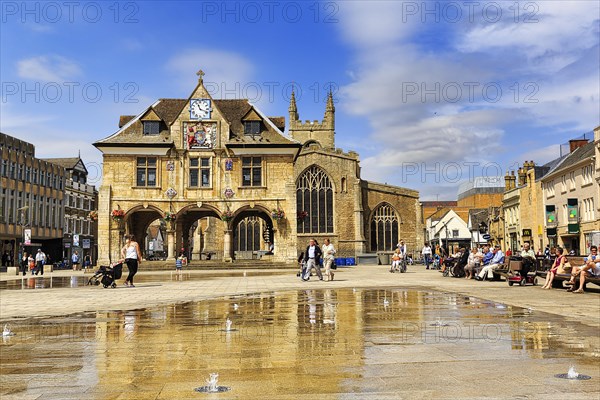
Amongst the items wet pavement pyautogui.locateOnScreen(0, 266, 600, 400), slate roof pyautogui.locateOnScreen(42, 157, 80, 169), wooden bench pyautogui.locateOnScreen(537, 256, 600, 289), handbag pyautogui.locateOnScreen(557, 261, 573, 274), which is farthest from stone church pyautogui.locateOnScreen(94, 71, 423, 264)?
slate roof pyautogui.locateOnScreen(42, 157, 80, 169)

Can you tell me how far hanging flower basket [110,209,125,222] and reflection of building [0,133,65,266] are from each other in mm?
15760

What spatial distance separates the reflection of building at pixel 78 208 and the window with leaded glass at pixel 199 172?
32161 mm

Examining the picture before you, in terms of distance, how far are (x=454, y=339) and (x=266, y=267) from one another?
32.5 metres

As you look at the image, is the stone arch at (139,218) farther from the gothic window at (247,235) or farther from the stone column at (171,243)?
the gothic window at (247,235)

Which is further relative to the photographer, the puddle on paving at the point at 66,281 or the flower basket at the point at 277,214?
the flower basket at the point at 277,214

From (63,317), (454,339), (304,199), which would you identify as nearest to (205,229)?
(304,199)

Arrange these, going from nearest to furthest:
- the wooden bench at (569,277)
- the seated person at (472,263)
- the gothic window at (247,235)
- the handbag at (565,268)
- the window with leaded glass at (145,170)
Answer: the wooden bench at (569,277)
the handbag at (565,268)
the seated person at (472,263)
the window with leaded glass at (145,170)
the gothic window at (247,235)

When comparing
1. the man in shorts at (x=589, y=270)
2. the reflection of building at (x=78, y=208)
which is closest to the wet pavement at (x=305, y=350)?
the man in shorts at (x=589, y=270)

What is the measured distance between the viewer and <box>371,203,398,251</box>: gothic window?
2549 inches

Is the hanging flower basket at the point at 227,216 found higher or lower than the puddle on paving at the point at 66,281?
higher

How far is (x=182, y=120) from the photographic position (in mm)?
42562

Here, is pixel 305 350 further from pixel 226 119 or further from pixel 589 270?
pixel 226 119

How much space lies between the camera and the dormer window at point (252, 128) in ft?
141

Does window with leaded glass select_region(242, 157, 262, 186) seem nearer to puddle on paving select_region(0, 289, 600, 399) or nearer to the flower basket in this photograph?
the flower basket
